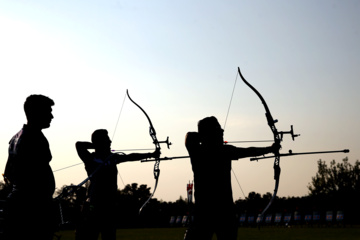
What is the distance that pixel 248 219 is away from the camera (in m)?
61.6

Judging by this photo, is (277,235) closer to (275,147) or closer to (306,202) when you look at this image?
(275,147)

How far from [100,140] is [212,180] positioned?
2.16m

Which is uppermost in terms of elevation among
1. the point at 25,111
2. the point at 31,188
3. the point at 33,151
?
the point at 25,111

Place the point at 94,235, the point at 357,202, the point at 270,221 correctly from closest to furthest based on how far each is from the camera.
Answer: the point at 94,235
the point at 270,221
the point at 357,202

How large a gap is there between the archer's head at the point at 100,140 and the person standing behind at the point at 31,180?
247 centimetres

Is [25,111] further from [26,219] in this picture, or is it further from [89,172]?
[89,172]

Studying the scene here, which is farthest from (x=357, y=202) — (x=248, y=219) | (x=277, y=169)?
(x=277, y=169)

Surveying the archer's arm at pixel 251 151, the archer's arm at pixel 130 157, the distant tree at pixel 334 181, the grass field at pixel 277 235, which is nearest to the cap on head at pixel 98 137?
the archer's arm at pixel 130 157

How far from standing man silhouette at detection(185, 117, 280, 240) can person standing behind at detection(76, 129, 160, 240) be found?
153 cm

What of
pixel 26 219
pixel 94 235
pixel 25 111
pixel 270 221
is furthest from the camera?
pixel 270 221

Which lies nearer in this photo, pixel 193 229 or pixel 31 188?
pixel 31 188

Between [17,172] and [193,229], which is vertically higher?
[17,172]

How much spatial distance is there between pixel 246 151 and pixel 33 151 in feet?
7.48

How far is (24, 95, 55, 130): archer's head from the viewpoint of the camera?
15.8 ft
